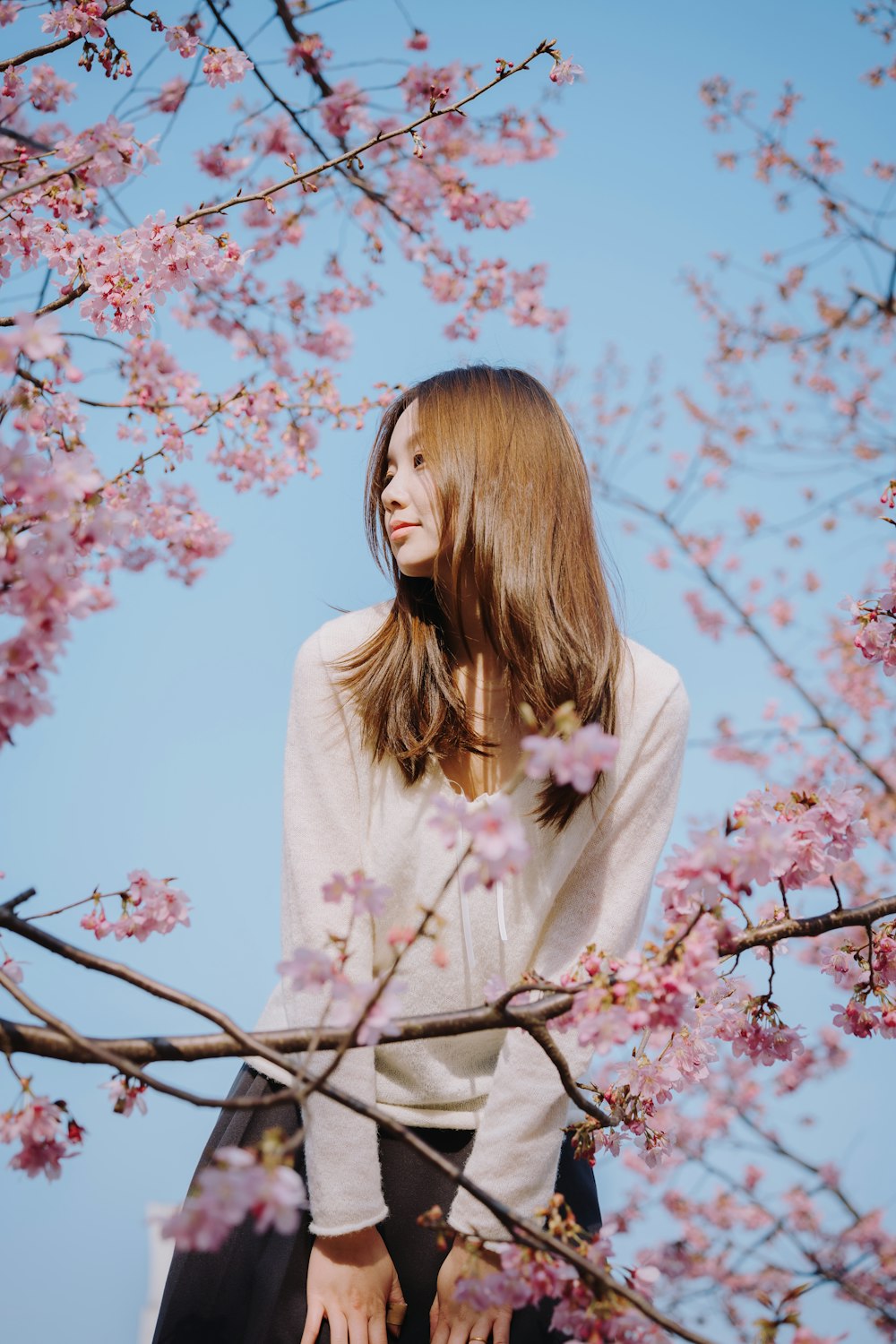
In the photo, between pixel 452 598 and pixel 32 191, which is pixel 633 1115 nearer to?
pixel 452 598

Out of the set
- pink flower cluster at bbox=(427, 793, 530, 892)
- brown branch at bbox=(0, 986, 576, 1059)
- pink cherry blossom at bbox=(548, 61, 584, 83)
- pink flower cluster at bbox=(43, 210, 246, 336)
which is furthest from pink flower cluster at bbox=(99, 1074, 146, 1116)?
pink cherry blossom at bbox=(548, 61, 584, 83)

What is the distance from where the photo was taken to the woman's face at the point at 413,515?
6.74 ft

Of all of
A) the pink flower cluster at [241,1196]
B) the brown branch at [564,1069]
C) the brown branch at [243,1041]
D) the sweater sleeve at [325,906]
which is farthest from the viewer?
the sweater sleeve at [325,906]

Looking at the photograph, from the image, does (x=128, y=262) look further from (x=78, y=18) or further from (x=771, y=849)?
(x=771, y=849)

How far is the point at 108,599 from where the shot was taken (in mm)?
4859

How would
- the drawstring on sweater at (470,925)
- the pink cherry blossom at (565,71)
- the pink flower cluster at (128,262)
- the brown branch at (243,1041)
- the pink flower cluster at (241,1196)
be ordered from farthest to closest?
the pink cherry blossom at (565,71), the pink flower cluster at (128,262), the drawstring on sweater at (470,925), the brown branch at (243,1041), the pink flower cluster at (241,1196)

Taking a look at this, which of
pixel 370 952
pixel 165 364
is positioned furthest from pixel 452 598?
pixel 165 364

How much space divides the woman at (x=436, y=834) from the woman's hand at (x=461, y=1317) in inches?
2.3

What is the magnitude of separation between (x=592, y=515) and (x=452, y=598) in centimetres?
37

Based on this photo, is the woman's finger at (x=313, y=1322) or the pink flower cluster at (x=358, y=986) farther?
the woman's finger at (x=313, y=1322)

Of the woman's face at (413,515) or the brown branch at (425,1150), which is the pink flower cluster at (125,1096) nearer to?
the brown branch at (425,1150)

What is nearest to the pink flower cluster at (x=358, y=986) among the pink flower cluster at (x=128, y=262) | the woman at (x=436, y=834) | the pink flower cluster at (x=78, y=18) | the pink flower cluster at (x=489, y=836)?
the pink flower cluster at (x=489, y=836)

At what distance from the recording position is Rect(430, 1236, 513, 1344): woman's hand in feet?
5.47

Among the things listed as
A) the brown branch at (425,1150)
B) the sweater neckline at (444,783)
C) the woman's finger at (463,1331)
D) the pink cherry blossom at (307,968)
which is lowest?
the woman's finger at (463,1331)
